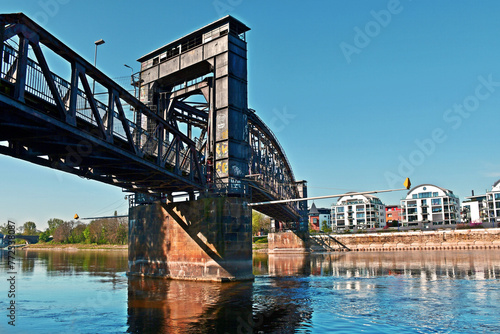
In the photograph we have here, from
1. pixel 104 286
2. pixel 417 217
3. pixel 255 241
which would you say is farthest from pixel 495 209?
pixel 104 286

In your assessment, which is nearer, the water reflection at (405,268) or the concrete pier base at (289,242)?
the water reflection at (405,268)

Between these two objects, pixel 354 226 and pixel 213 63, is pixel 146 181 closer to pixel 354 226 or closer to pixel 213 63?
pixel 213 63

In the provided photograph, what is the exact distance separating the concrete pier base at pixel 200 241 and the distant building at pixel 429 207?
10931cm

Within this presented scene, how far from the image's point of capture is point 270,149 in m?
69.4

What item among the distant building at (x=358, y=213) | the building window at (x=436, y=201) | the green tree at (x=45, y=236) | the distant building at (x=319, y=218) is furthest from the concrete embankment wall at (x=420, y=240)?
the green tree at (x=45, y=236)

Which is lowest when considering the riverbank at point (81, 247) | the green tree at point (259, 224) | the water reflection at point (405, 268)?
the riverbank at point (81, 247)

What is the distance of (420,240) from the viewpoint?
95438 mm

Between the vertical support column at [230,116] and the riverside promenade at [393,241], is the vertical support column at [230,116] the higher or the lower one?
the higher one

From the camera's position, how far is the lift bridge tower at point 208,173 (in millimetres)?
31422

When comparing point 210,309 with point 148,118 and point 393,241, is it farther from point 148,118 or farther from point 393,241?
point 393,241

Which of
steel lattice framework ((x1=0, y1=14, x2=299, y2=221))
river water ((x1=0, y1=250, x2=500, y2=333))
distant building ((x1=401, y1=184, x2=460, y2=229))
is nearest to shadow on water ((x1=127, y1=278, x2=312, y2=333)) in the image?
river water ((x1=0, y1=250, x2=500, y2=333))

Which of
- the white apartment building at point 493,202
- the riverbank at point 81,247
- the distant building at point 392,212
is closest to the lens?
the white apartment building at point 493,202

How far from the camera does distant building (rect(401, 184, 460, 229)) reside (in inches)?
5172

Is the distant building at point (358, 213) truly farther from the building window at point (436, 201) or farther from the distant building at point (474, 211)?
the distant building at point (474, 211)
